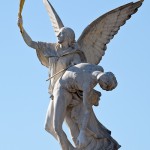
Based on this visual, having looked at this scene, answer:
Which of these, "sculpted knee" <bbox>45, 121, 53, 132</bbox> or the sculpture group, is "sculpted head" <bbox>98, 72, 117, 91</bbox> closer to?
the sculpture group

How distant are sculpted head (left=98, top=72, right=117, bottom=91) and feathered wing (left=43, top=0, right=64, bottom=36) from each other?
6.81ft

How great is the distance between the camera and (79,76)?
81.9 ft

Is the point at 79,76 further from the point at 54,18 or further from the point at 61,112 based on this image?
the point at 54,18

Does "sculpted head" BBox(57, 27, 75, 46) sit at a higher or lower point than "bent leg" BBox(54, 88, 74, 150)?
higher

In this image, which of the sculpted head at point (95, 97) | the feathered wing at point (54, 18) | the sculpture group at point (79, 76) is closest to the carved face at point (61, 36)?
the sculpture group at point (79, 76)

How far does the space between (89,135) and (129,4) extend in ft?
10.7

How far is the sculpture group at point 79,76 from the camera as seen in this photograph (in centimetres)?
2491

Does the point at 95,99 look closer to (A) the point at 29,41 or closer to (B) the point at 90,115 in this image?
(B) the point at 90,115

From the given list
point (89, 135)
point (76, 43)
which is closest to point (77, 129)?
point (89, 135)

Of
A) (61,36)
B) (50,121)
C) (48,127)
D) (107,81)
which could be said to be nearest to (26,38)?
(61,36)

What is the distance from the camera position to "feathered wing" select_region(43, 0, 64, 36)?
1033 inches

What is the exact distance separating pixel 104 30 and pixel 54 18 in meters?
1.16

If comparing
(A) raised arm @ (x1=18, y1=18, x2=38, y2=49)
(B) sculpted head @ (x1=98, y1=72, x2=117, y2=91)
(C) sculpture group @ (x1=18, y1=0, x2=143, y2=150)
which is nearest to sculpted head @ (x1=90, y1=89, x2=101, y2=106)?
(C) sculpture group @ (x1=18, y1=0, x2=143, y2=150)

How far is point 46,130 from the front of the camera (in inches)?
1000
